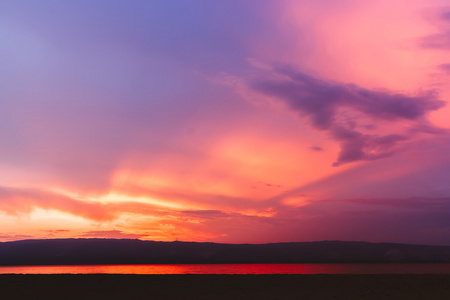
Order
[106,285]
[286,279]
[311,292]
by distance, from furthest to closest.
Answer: [286,279], [106,285], [311,292]

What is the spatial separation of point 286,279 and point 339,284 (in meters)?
6.49

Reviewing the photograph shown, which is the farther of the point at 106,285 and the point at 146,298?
the point at 106,285

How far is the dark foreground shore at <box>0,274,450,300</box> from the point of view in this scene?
33.7 m

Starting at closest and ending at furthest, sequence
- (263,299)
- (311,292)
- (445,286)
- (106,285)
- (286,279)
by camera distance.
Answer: (263,299) → (311,292) → (445,286) → (106,285) → (286,279)

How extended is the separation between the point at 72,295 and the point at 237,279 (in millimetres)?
18569

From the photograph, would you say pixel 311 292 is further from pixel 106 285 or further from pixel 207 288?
pixel 106 285

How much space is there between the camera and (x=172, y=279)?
44812mm

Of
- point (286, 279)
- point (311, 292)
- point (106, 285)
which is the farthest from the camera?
point (286, 279)

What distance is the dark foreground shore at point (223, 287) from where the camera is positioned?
33.7 m

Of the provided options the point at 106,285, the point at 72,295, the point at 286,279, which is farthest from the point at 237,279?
the point at 72,295

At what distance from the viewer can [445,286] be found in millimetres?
37344

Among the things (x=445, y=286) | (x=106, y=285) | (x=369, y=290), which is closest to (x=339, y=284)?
(x=369, y=290)

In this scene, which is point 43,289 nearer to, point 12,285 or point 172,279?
point 12,285

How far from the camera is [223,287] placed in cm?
3875
